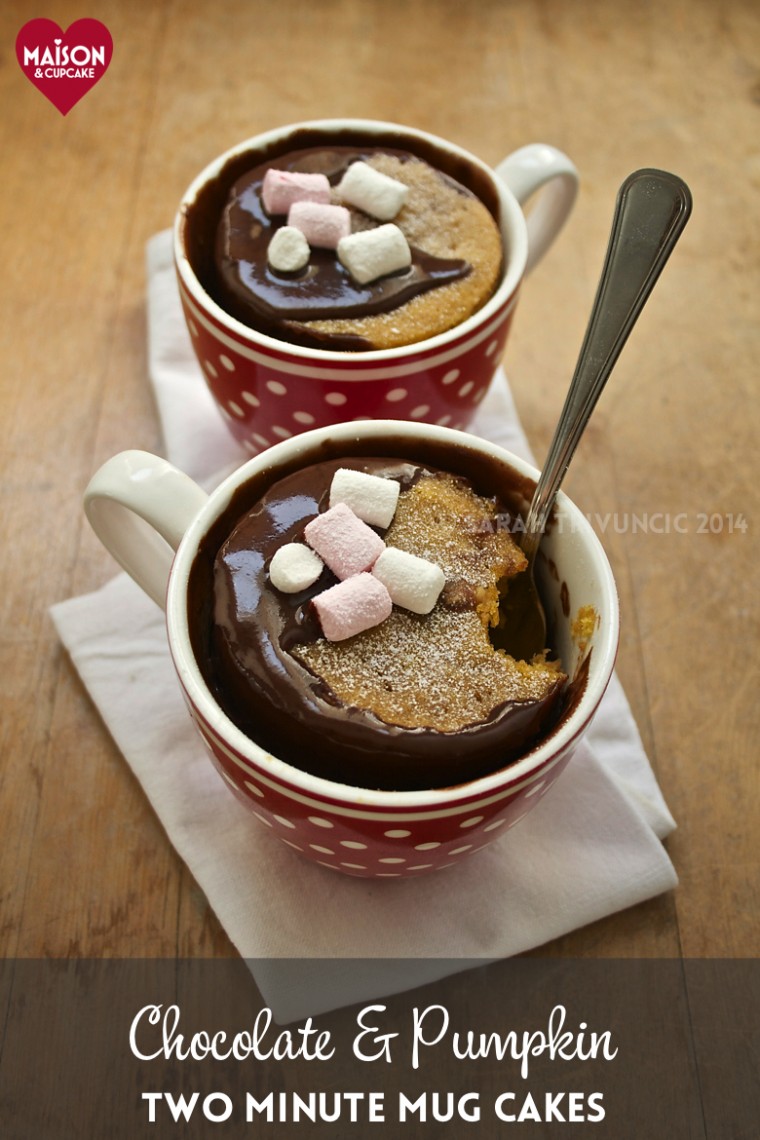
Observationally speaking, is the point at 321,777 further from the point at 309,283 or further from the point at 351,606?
the point at 309,283

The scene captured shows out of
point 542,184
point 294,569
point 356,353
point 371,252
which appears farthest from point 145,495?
point 542,184

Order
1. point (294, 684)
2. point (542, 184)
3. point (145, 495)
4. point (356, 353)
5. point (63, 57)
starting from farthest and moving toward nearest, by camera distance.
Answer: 1. point (63, 57)
2. point (542, 184)
3. point (356, 353)
4. point (145, 495)
5. point (294, 684)

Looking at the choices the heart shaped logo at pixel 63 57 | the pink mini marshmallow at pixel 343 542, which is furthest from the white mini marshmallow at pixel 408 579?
the heart shaped logo at pixel 63 57

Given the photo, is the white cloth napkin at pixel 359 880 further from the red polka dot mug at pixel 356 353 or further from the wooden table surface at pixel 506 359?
the red polka dot mug at pixel 356 353

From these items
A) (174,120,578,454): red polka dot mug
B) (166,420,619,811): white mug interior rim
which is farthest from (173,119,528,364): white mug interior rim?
(166,420,619,811): white mug interior rim

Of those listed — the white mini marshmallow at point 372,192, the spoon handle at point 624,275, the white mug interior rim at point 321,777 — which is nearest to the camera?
the white mug interior rim at point 321,777

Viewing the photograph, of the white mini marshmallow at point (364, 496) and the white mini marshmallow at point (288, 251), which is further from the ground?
the white mini marshmallow at point (288, 251)

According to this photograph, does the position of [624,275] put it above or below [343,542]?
above
